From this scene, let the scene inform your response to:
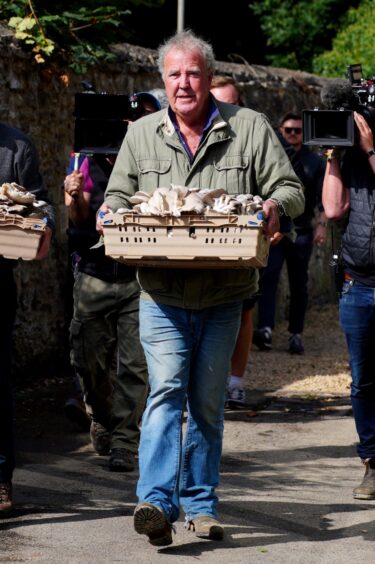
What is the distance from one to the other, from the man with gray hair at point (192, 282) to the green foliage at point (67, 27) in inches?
157

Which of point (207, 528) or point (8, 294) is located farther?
point (8, 294)

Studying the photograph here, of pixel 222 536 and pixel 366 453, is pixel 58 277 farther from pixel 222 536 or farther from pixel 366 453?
pixel 222 536

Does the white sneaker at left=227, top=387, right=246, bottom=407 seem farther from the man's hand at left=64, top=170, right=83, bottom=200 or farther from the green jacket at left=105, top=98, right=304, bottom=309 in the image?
the green jacket at left=105, top=98, right=304, bottom=309

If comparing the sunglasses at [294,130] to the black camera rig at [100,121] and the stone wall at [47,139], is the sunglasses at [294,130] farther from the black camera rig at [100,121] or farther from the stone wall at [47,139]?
the black camera rig at [100,121]

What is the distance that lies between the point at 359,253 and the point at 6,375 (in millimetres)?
1834

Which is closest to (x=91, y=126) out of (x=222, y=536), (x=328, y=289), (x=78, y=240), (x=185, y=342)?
(x=78, y=240)

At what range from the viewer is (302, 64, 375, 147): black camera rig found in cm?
667

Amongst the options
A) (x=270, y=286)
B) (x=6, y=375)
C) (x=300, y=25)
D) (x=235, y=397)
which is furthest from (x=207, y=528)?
(x=300, y=25)

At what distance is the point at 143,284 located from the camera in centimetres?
604

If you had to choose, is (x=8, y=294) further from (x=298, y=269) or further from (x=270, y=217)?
(x=298, y=269)

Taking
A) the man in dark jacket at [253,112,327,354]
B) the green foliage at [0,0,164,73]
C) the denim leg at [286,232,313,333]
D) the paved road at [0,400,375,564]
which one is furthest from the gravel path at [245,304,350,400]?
the green foliage at [0,0,164,73]

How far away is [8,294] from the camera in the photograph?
642 centimetres

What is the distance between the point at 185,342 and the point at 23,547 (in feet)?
3.66

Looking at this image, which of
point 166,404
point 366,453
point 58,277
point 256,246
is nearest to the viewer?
point 256,246
